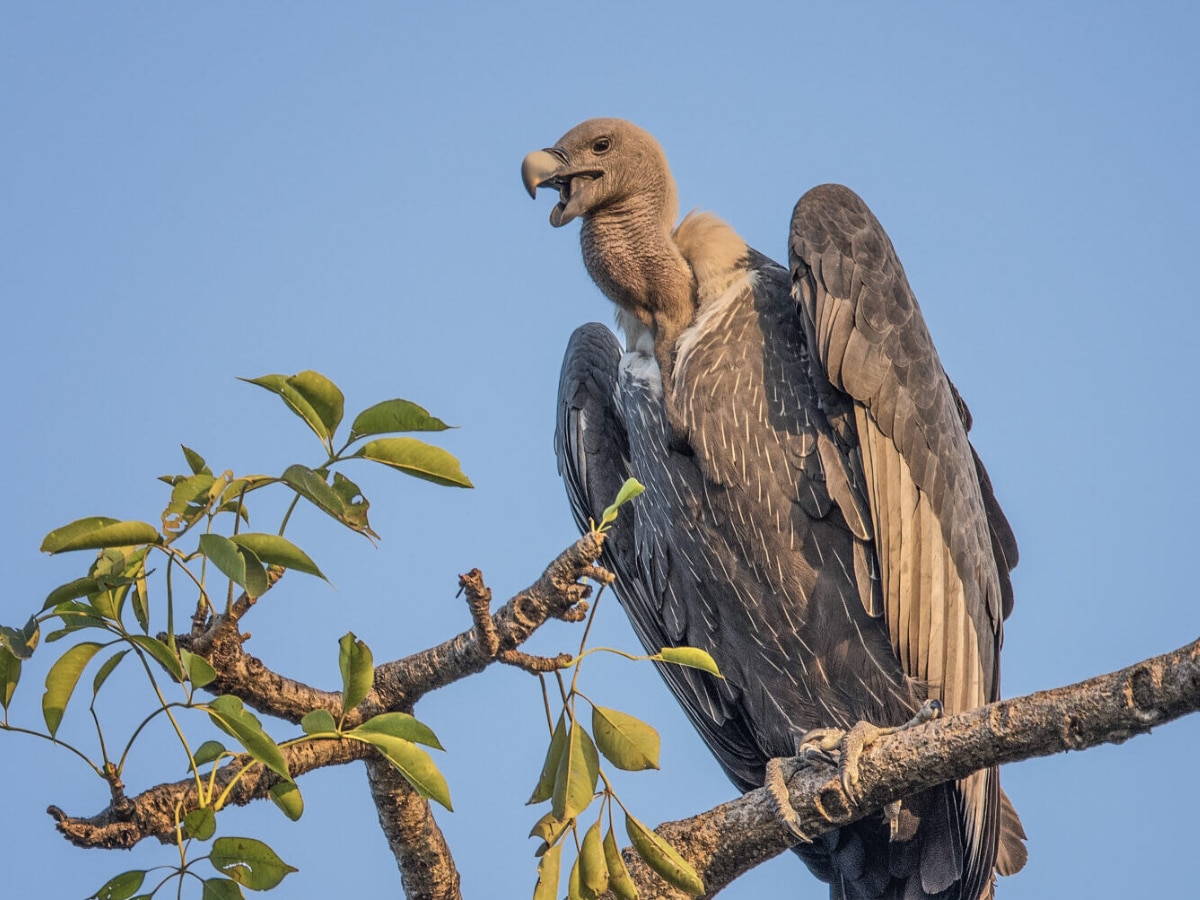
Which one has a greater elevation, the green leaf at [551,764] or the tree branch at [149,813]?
the tree branch at [149,813]

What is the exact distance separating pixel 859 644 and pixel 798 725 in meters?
0.44

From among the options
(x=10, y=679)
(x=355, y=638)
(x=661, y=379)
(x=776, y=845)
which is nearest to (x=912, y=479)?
(x=661, y=379)

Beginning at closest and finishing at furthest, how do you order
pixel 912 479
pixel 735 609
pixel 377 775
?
pixel 377 775 → pixel 912 479 → pixel 735 609

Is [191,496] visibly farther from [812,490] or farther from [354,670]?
[812,490]

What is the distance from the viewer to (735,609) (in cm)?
560

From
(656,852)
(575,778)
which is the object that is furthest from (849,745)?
(575,778)

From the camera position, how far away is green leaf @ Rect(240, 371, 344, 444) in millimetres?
3035

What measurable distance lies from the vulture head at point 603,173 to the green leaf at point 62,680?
3.00 metres

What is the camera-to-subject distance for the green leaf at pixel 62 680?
10.6 ft

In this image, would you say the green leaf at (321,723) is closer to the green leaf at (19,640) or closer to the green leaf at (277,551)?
the green leaf at (277,551)

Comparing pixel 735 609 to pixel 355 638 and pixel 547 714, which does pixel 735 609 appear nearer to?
pixel 547 714

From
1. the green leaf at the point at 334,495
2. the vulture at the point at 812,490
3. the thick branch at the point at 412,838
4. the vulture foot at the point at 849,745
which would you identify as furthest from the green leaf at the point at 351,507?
the vulture at the point at 812,490

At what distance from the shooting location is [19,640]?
10.3 ft

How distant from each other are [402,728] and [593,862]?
0.68 m
